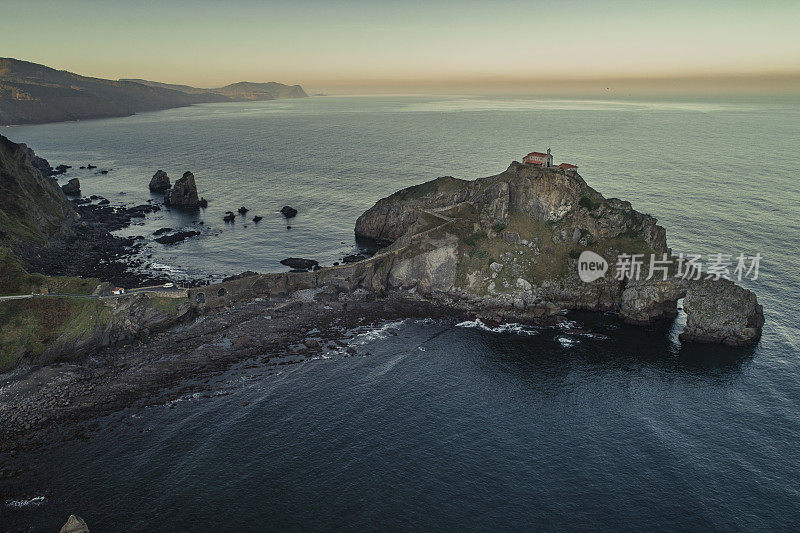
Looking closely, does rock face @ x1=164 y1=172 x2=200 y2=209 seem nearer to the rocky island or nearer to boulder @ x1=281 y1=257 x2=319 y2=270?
the rocky island

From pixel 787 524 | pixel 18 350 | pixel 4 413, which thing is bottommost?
pixel 787 524

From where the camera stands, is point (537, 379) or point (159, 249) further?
point (159, 249)

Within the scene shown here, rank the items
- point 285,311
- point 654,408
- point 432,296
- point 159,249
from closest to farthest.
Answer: point 654,408 < point 285,311 < point 432,296 < point 159,249

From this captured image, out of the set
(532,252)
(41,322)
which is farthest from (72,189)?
(532,252)

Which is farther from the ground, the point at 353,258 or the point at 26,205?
the point at 26,205

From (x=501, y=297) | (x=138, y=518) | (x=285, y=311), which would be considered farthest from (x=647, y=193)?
(x=138, y=518)

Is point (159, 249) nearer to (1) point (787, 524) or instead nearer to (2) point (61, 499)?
(2) point (61, 499)
